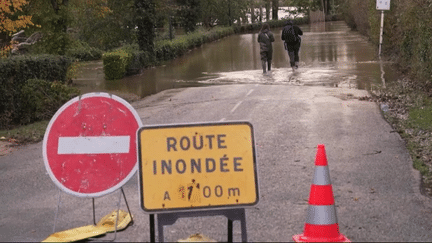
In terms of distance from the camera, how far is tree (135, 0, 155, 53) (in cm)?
3572

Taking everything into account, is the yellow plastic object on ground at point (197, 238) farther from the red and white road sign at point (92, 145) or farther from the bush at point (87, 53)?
the bush at point (87, 53)

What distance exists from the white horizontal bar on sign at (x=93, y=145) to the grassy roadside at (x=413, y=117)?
3967 millimetres

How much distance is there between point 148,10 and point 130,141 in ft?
97.7

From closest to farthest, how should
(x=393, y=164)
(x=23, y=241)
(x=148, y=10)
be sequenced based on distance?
(x=23, y=241) → (x=393, y=164) → (x=148, y=10)

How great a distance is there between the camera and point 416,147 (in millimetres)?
12000

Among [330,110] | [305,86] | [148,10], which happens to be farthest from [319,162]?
[148,10]

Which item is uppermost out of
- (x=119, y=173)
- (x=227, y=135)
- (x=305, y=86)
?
(x=227, y=135)

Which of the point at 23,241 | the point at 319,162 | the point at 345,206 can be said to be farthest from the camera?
the point at 345,206

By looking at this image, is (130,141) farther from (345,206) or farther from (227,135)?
(345,206)

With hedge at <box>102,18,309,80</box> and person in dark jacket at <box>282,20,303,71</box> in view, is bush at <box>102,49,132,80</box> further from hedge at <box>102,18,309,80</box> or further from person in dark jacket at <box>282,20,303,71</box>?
person in dark jacket at <box>282,20,303,71</box>

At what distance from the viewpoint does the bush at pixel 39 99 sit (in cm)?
1883

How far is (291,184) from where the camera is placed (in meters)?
9.68

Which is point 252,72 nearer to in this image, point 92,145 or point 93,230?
point 93,230

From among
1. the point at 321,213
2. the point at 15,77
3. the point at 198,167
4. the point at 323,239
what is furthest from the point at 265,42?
the point at 198,167
